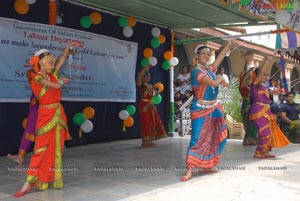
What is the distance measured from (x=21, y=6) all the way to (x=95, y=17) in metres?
1.52

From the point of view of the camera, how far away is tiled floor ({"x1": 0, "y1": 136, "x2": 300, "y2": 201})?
3965mm

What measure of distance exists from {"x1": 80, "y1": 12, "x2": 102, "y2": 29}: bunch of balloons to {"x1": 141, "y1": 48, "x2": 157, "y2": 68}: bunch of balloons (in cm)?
143

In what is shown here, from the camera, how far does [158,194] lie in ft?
13.1

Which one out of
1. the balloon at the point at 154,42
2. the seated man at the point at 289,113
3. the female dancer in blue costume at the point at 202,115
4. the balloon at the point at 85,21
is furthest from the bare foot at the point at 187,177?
the balloon at the point at 154,42

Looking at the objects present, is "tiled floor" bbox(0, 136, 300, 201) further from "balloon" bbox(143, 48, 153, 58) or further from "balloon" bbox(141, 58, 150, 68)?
"balloon" bbox(143, 48, 153, 58)

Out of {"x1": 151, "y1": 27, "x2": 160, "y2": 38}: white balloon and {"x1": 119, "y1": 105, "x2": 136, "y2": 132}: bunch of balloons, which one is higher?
{"x1": 151, "y1": 27, "x2": 160, "y2": 38}: white balloon

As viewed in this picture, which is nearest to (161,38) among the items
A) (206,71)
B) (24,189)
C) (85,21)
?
(85,21)

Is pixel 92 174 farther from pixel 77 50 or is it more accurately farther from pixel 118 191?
pixel 77 50

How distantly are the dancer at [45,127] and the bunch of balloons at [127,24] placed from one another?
392 centimetres

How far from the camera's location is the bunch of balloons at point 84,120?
693 cm

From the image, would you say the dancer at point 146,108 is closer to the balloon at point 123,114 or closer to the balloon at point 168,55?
the balloon at point 123,114

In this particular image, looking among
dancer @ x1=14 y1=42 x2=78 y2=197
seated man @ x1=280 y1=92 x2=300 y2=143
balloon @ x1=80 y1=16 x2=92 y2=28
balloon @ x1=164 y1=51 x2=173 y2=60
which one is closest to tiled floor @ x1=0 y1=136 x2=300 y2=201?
dancer @ x1=14 y1=42 x2=78 y2=197

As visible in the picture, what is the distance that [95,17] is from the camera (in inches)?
286

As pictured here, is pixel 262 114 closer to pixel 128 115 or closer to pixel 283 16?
pixel 283 16
